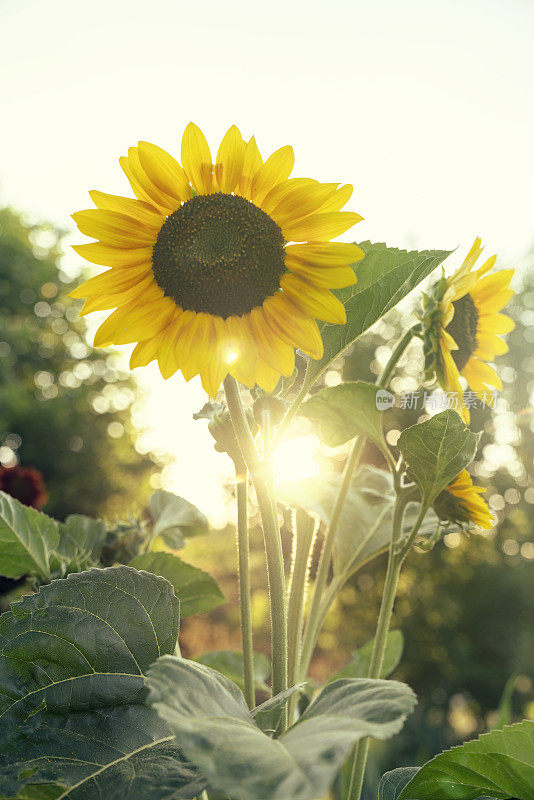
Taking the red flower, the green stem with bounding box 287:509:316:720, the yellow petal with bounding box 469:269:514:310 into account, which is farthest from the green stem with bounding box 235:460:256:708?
the red flower

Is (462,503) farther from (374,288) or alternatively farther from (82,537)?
(82,537)

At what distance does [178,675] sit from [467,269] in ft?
0.96

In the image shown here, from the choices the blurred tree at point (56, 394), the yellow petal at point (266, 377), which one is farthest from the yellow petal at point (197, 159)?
the blurred tree at point (56, 394)

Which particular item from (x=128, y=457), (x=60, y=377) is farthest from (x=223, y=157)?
(x=60, y=377)

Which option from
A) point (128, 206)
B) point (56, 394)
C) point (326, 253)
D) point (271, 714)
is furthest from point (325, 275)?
point (56, 394)

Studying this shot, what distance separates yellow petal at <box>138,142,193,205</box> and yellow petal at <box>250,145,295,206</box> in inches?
1.5

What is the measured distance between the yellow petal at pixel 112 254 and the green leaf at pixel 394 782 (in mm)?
329

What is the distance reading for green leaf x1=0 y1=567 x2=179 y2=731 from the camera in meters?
0.29

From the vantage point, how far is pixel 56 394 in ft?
21.1

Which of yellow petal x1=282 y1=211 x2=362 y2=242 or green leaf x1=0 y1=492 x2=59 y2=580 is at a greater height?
yellow petal x1=282 y1=211 x2=362 y2=242

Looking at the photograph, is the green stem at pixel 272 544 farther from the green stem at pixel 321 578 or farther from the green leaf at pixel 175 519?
the green leaf at pixel 175 519

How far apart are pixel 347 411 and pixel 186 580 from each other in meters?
0.18

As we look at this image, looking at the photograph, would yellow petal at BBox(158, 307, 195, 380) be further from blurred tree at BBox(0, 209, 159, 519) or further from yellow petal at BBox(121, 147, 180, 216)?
blurred tree at BBox(0, 209, 159, 519)

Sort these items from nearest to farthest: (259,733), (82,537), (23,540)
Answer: (259,733)
(23,540)
(82,537)
